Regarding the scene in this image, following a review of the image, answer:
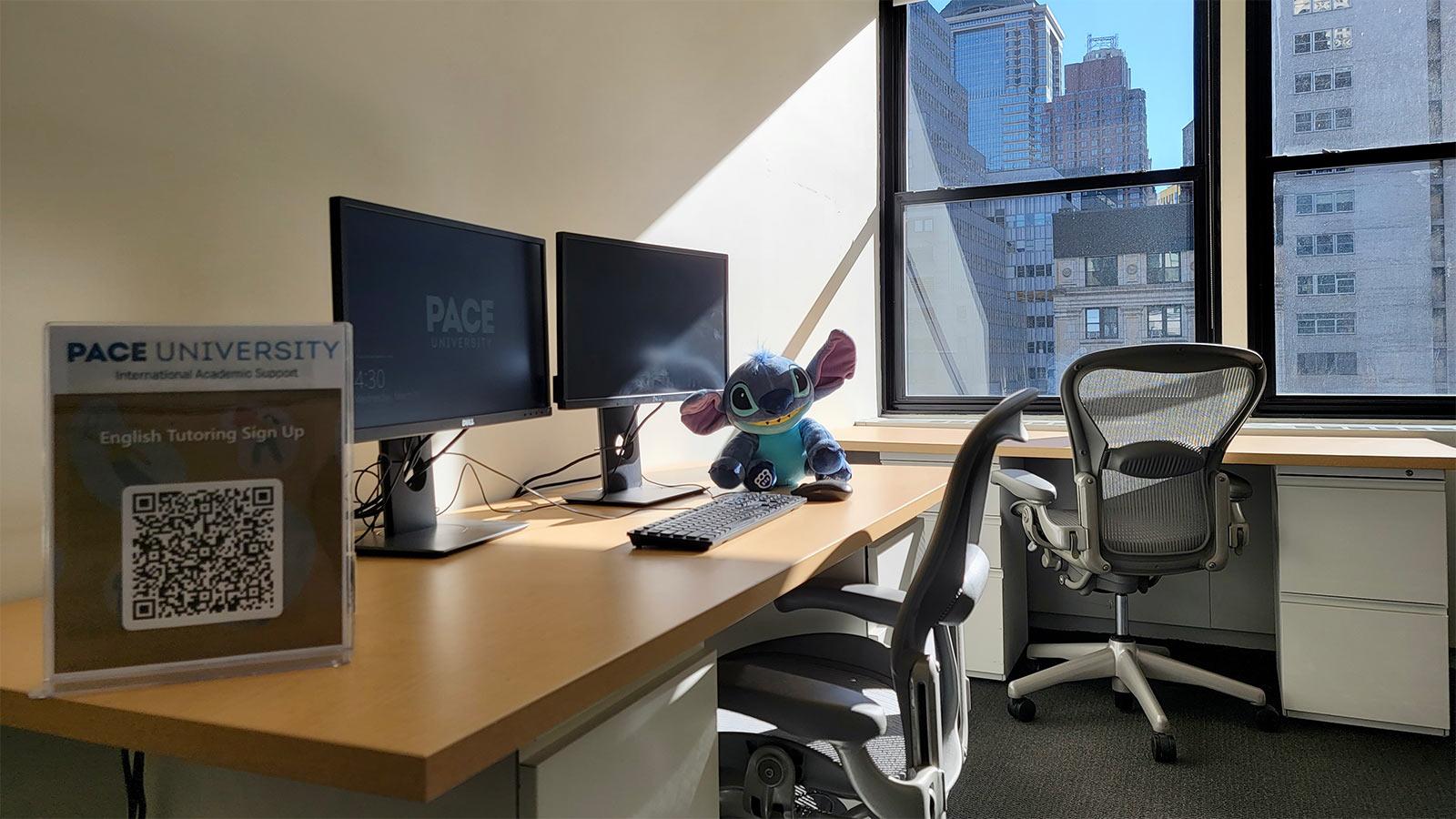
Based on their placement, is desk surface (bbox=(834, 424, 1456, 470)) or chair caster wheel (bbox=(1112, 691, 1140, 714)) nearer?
desk surface (bbox=(834, 424, 1456, 470))

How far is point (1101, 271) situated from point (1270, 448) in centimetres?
117

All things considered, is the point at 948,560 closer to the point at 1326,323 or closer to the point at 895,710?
the point at 895,710

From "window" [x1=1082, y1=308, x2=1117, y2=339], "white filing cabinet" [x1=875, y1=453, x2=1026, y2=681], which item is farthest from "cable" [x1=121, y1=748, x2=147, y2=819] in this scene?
"window" [x1=1082, y1=308, x2=1117, y2=339]

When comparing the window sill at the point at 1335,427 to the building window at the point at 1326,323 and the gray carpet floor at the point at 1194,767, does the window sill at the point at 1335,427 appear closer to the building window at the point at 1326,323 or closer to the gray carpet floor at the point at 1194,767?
the building window at the point at 1326,323

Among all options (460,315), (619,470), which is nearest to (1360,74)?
(619,470)

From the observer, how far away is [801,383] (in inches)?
74.5

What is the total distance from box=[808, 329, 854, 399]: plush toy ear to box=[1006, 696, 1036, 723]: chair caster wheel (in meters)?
1.19

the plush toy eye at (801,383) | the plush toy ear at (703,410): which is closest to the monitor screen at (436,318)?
the plush toy ear at (703,410)

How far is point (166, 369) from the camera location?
0.79m

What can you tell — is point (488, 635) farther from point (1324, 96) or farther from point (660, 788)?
point (1324, 96)

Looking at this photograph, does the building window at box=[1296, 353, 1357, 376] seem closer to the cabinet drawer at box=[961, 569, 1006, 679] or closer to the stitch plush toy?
the cabinet drawer at box=[961, 569, 1006, 679]

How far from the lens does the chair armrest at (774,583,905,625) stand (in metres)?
1.55

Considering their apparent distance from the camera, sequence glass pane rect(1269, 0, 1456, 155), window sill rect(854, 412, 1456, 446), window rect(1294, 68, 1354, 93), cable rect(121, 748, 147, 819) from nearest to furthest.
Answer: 1. cable rect(121, 748, 147, 819)
2. window sill rect(854, 412, 1456, 446)
3. glass pane rect(1269, 0, 1456, 155)
4. window rect(1294, 68, 1354, 93)

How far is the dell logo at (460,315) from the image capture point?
133cm
